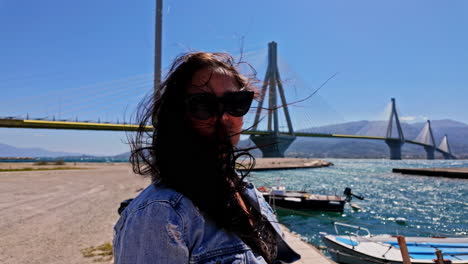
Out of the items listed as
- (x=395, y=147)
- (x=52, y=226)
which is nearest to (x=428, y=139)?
(x=395, y=147)

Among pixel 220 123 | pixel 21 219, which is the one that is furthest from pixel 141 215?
pixel 21 219

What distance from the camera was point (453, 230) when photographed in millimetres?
11352

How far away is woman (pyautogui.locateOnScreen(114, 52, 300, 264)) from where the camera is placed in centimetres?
64

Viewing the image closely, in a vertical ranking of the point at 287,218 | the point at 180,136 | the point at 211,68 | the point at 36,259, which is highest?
the point at 211,68

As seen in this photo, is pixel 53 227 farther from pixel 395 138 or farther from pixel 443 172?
pixel 395 138

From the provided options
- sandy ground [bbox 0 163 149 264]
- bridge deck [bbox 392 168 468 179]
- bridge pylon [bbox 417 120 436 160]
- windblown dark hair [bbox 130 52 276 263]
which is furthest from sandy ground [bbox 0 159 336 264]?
bridge pylon [bbox 417 120 436 160]

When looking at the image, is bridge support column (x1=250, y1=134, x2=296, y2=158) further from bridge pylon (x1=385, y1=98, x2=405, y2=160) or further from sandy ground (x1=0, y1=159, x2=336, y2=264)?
bridge pylon (x1=385, y1=98, x2=405, y2=160)

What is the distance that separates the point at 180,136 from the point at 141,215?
284 mm

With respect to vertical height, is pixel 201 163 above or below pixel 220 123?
below

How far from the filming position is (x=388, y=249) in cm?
697

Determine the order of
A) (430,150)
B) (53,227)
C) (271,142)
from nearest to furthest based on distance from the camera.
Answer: (271,142), (53,227), (430,150)

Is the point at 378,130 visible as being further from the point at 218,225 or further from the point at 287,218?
the point at 218,225

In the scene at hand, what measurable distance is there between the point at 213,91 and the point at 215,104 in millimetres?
44

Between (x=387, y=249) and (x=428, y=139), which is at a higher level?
(x=387, y=249)
